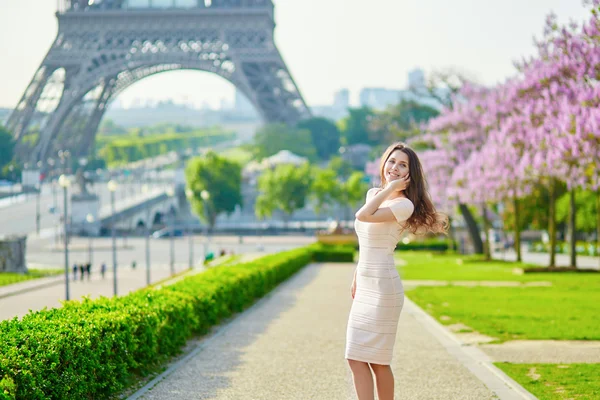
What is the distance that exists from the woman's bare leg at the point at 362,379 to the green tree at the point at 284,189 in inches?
2932

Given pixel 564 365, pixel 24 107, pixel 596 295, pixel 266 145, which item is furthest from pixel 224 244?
pixel 564 365

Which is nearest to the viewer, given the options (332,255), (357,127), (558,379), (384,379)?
(384,379)

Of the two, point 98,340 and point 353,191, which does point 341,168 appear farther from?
point 98,340

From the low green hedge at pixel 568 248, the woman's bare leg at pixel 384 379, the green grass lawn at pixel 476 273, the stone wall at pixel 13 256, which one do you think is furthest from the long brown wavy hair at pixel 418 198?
the low green hedge at pixel 568 248

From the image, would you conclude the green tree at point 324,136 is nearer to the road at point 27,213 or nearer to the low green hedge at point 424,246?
the road at point 27,213

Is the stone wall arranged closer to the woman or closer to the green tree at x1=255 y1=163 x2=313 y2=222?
the woman

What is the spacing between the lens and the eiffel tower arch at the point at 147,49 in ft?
246

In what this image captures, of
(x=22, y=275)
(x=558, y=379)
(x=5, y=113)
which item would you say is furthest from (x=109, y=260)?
(x=558, y=379)

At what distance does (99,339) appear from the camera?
867cm

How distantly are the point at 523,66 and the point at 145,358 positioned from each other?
56.4ft

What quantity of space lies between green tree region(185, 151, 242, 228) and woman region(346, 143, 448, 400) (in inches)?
2847

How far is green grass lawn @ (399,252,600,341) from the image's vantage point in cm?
1423

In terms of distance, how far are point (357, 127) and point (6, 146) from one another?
4854cm

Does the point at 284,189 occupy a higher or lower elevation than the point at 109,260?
higher
